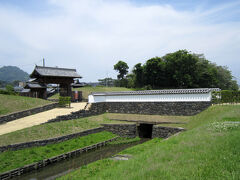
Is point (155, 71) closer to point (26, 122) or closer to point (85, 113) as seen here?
point (85, 113)

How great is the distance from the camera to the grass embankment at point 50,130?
10.6 meters

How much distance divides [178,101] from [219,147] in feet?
35.0

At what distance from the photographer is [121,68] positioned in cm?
4866

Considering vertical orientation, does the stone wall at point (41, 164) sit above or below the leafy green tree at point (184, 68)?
below

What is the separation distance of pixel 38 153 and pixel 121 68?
39881 millimetres

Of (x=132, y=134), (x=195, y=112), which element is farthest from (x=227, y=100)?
(x=132, y=134)

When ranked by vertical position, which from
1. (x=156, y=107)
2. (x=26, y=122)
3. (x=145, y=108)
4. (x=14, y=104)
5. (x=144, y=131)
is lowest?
(x=144, y=131)

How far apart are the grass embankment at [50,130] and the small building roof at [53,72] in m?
8.49

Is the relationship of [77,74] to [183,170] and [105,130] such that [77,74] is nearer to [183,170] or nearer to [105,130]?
[105,130]

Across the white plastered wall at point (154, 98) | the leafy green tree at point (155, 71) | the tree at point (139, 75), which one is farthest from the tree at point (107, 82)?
the white plastered wall at point (154, 98)

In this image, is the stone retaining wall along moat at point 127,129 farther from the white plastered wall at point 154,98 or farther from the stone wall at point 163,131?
the white plastered wall at point 154,98

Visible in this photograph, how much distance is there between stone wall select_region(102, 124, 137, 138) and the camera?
1528 centimetres

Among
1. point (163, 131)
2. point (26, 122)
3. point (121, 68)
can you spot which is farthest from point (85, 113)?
point (121, 68)

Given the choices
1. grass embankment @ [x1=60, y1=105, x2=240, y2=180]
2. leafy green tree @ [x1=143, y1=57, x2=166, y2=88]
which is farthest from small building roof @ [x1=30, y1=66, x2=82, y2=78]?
grass embankment @ [x1=60, y1=105, x2=240, y2=180]
